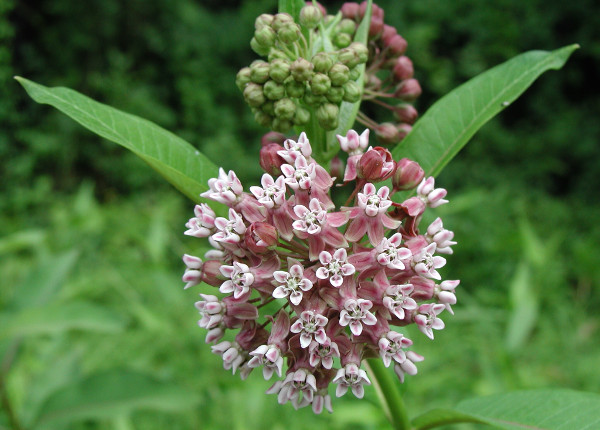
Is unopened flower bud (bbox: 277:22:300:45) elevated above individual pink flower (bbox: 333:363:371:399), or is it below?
above

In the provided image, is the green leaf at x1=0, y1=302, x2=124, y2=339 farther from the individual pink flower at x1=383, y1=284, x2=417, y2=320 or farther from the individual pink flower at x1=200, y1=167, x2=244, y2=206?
the individual pink flower at x1=383, y1=284, x2=417, y2=320

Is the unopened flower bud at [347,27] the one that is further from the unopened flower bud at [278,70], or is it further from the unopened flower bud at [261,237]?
the unopened flower bud at [261,237]

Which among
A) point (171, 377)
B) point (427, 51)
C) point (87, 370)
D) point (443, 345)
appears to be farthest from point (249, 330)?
point (427, 51)

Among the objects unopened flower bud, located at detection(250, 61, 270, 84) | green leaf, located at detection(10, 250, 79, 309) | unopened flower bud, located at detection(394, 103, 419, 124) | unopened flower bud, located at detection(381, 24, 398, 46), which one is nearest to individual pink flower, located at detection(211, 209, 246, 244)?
unopened flower bud, located at detection(250, 61, 270, 84)

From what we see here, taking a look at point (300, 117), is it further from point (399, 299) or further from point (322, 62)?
point (399, 299)

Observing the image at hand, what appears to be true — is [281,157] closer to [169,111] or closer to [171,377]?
[171,377]

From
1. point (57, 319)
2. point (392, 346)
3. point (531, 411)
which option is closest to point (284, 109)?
point (392, 346)
